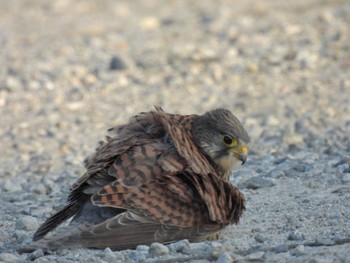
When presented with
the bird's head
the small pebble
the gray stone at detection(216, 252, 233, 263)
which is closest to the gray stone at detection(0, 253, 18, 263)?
the gray stone at detection(216, 252, 233, 263)

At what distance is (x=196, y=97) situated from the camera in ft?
38.5

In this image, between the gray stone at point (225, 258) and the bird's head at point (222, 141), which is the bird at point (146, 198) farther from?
the gray stone at point (225, 258)

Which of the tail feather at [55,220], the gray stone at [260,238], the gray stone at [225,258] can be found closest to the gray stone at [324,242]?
the gray stone at [260,238]

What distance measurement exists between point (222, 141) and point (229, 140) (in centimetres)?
5

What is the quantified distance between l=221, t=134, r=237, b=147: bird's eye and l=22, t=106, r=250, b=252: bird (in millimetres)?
212

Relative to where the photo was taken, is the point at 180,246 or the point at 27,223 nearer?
the point at 180,246

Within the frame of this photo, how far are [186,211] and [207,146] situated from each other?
0.63 metres

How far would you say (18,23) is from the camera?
15938 mm

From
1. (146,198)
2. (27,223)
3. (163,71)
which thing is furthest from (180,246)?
(163,71)

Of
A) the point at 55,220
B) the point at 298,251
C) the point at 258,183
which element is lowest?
the point at 298,251

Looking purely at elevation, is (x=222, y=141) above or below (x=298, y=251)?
above

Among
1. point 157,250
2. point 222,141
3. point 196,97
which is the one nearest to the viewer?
point 157,250

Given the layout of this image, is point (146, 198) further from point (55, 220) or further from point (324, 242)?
point (324, 242)

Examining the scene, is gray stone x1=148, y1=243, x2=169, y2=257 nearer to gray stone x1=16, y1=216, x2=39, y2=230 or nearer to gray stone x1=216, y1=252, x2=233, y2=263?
gray stone x1=216, y1=252, x2=233, y2=263
